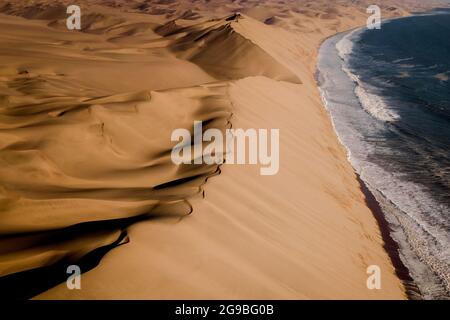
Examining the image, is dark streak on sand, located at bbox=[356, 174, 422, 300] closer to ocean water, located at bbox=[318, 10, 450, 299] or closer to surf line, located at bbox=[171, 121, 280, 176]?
ocean water, located at bbox=[318, 10, 450, 299]

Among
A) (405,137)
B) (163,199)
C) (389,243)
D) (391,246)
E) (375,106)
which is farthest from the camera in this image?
(375,106)

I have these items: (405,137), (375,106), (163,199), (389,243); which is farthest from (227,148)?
(375,106)

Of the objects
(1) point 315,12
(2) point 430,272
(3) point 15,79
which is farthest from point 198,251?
(1) point 315,12

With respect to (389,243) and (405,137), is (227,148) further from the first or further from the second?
(405,137)

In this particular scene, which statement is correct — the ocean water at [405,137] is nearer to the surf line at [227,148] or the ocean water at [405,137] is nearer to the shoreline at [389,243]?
the shoreline at [389,243]

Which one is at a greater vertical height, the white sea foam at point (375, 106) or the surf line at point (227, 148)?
the white sea foam at point (375, 106)

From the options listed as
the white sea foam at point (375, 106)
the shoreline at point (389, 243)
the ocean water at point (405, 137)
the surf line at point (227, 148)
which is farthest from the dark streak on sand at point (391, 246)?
the white sea foam at point (375, 106)

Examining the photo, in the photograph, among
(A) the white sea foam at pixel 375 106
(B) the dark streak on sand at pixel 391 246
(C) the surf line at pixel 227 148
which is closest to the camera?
(B) the dark streak on sand at pixel 391 246

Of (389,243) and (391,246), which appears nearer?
(391,246)
